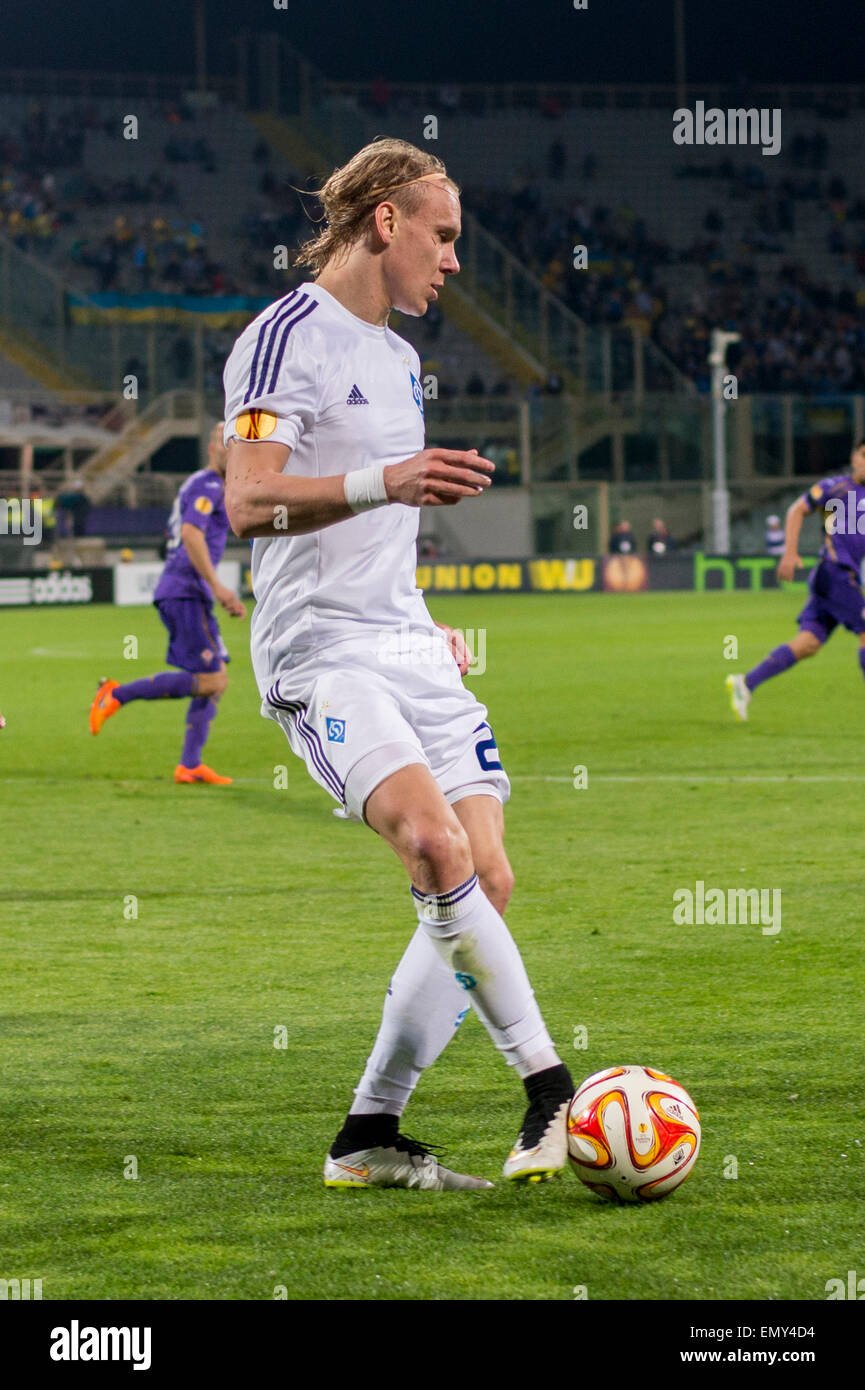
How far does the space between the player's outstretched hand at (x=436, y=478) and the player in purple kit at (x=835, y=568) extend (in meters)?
9.46

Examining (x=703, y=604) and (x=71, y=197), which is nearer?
(x=703, y=604)

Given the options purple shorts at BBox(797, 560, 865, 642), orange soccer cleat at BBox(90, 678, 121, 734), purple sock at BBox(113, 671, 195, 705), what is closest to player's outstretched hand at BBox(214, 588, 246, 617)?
purple sock at BBox(113, 671, 195, 705)

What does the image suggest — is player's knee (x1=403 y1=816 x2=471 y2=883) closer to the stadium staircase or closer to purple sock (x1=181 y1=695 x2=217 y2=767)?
purple sock (x1=181 y1=695 x2=217 y2=767)

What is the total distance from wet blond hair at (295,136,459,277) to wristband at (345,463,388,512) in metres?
0.73

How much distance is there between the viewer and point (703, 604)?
95.9 feet

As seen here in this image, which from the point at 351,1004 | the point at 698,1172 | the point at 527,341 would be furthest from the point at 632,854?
the point at 527,341

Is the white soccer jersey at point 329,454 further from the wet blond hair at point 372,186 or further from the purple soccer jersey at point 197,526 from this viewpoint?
the purple soccer jersey at point 197,526

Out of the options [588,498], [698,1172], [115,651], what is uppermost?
[588,498]

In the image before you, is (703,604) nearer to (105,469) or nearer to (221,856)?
(105,469)

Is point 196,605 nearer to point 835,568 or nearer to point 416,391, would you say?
point 835,568

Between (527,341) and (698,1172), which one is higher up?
(527,341)

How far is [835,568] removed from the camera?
12.9 metres

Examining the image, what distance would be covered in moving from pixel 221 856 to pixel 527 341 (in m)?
29.2

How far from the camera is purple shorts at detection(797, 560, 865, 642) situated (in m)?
12.8
